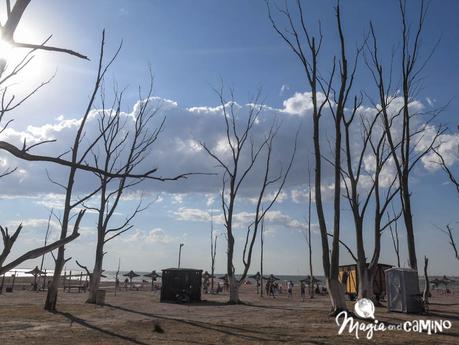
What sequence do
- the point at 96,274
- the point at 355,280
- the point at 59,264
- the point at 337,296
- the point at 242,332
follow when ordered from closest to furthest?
the point at 242,332, the point at 337,296, the point at 59,264, the point at 96,274, the point at 355,280

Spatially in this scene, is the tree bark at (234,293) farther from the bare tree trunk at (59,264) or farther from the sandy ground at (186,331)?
the bare tree trunk at (59,264)

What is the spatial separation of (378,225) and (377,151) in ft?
13.1

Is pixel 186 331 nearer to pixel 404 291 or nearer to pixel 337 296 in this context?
pixel 337 296

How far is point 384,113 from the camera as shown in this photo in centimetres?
2177

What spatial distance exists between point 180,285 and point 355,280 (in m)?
12.8

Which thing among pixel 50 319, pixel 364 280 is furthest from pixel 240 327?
pixel 364 280

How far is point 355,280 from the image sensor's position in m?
30.9

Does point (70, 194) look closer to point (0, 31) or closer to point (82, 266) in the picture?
point (82, 266)

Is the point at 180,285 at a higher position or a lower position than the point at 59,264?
lower

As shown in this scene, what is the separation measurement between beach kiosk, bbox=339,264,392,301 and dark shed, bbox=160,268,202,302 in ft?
35.5

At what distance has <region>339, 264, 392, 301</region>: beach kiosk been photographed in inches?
1166

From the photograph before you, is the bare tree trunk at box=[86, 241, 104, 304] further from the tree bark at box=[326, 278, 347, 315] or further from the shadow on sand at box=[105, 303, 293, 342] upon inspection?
the tree bark at box=[326, 278, 347, 315]

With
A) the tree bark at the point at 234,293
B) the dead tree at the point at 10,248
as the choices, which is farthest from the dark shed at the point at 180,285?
the dead tree at the point at 10,248

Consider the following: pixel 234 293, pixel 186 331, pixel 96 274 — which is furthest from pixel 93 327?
pixel 234 293
